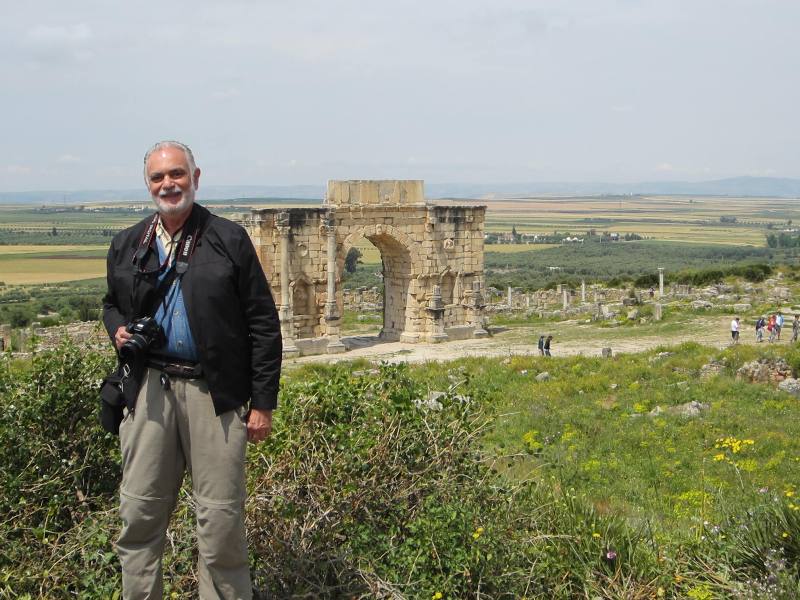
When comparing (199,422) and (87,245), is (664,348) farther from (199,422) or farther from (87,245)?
(87,245)

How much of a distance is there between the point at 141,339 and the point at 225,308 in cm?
41

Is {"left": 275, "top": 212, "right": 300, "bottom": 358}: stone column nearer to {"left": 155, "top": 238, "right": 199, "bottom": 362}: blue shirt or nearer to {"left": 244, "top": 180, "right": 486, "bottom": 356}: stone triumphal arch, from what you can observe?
{"left": 244, "top": 180, "right": 486, "bottom": 356}: stone triumphal arch

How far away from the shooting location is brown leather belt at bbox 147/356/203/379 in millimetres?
4141

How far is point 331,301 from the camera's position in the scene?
23.7 metres

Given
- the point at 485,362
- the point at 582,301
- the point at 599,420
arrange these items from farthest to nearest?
1. the point at 582,301
2. the point at 485,362
3. the point at 599,420

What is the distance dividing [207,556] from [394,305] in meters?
22.0

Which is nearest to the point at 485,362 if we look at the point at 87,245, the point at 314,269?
the point at 314,269

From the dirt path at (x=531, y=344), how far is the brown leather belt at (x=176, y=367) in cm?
1698

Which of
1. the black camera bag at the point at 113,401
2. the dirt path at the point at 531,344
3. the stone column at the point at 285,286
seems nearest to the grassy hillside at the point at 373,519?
the black camera bag at the point at 113,401

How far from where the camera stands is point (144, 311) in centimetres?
424

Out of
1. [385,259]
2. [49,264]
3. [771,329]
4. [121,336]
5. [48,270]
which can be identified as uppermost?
[121,336]

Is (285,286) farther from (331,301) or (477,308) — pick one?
(477,308)

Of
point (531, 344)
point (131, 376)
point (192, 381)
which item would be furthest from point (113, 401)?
point (531, 344)

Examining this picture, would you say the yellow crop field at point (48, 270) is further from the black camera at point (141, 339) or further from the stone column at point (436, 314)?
the black camera at point (141, 339)
